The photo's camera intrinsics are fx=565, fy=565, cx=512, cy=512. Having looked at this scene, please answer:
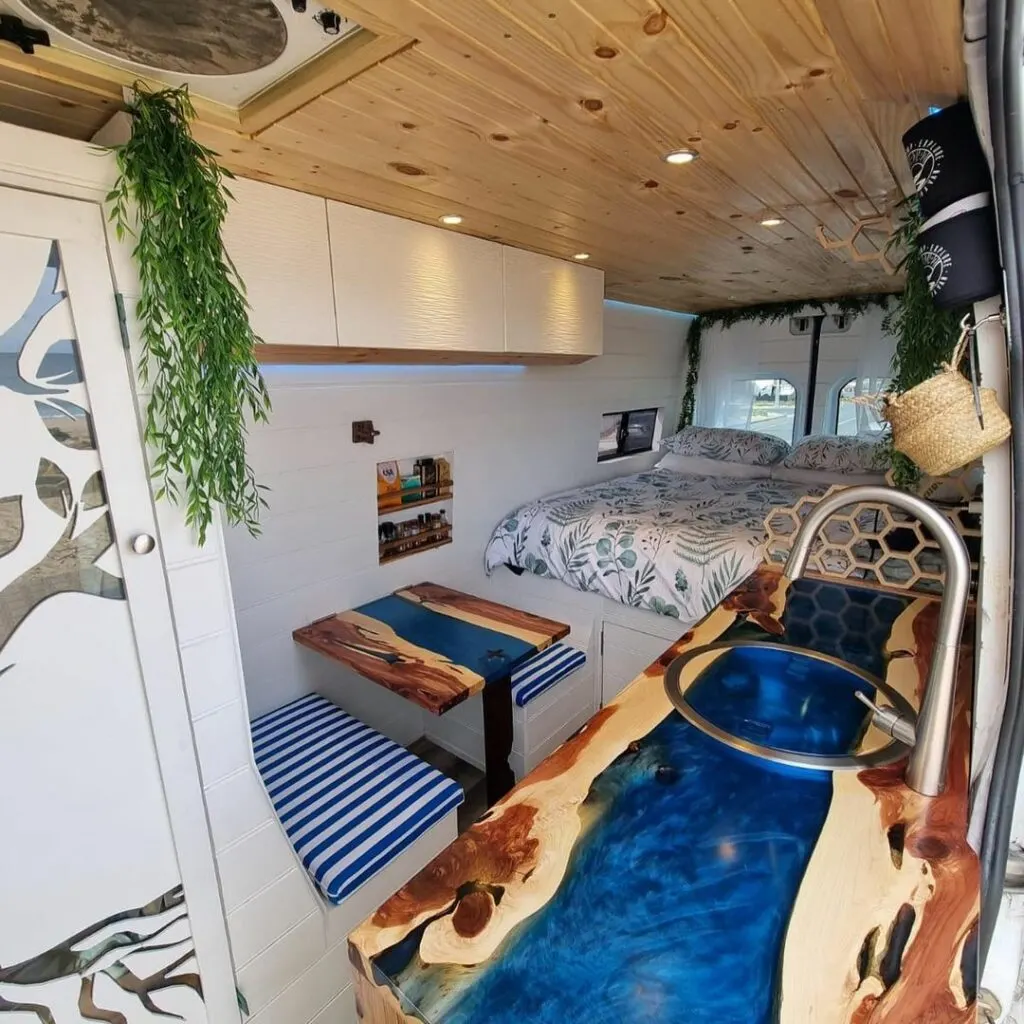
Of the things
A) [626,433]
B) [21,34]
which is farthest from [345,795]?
[626,433]

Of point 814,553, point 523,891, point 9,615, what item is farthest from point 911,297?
point 9,615

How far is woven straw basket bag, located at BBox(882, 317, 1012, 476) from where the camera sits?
2.18 ft

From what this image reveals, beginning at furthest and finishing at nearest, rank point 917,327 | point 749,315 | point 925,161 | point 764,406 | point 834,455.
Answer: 1. point 764,406
2. point 749,315
3. point 834,455
4. point 917,327
5. point 925,161

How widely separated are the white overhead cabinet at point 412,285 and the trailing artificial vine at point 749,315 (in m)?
3.07

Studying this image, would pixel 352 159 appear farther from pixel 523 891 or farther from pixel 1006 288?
pixel 523 891

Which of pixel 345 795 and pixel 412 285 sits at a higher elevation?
pixel 412 285

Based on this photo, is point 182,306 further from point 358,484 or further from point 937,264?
point 358,484

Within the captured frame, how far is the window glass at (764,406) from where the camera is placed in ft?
15.5

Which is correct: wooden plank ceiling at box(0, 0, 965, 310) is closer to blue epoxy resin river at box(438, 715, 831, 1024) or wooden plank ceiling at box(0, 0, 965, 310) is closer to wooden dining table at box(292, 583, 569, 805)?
blue epoxy resin river at box(438, 715, 831, 1024)

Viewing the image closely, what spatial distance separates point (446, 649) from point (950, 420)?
1718mm

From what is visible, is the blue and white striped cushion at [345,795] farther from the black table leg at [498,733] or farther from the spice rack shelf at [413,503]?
the spice rack shelf at [413,503]

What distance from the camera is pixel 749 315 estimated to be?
4.62m

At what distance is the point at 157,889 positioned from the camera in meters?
1.17

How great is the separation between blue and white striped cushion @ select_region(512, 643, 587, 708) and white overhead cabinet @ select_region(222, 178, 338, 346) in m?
1.44
